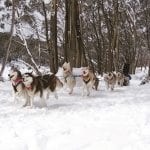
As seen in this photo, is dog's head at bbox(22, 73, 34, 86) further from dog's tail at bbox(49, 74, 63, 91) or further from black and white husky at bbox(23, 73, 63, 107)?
dog's tail at bbox(49, 74, 63, 91)

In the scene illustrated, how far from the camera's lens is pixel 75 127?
29.4 feet

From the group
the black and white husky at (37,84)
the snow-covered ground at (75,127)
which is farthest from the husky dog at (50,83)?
the snow-covered ground at (75,127)

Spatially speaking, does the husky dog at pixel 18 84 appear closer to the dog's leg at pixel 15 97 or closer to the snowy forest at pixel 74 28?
the dog's leg at pixel 15 97

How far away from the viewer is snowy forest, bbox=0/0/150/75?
2384cm

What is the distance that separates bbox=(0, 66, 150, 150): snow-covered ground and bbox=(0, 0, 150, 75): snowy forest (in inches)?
447

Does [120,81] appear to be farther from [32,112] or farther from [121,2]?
[121,2]

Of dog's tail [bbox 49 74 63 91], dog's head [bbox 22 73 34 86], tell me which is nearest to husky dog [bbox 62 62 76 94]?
dog's tail [bbox 49 74 63 91]

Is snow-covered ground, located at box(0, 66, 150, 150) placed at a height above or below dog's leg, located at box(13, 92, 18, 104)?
below

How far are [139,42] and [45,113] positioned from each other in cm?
4479

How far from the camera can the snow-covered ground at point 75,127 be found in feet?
25.2

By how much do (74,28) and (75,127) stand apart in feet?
46.6

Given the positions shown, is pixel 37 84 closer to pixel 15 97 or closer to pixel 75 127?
pixel 15 97

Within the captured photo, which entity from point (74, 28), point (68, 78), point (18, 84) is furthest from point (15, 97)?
point (74, 28)

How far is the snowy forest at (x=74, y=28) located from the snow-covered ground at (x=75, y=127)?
37.3 feet
